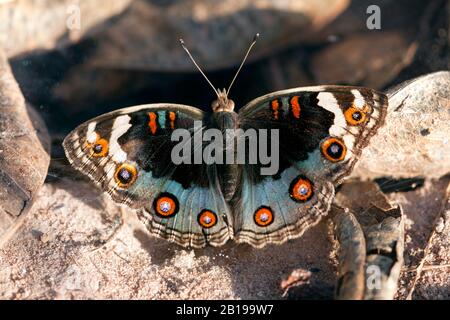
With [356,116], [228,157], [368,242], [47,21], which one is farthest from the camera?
[47,21]

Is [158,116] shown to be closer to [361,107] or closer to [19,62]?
[361,107]

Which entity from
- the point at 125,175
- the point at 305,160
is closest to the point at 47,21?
the point at 125,175

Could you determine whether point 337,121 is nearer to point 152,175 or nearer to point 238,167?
point 238,167

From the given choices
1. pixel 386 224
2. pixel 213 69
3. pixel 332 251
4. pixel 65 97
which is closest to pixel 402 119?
pixel 386 224

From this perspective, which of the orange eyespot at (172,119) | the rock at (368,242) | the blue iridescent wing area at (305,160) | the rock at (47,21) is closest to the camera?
the rock at (368,242)

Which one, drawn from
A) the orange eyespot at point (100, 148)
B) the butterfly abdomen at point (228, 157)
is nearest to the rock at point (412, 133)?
the butterfly abdomen at point (228, 157)

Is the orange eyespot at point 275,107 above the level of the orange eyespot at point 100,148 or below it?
above

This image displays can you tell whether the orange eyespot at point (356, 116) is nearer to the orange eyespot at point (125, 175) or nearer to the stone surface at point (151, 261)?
the stone surface at point (151, 261)
